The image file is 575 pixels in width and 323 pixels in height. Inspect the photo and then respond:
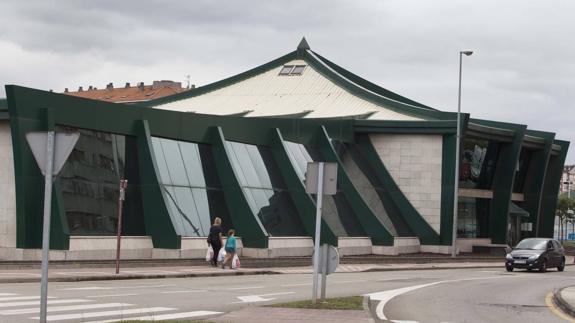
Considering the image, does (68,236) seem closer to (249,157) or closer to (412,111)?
(249,157)

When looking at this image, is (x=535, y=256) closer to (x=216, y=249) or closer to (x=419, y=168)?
(x=419, y=168)

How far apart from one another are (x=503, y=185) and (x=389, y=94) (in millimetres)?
12109

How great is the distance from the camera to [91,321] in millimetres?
13688

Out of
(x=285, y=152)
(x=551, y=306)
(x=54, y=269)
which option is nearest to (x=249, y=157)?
(x=285, y=152)

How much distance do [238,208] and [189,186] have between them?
224 centimetres

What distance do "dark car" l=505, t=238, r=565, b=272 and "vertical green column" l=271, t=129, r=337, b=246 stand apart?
296 inches

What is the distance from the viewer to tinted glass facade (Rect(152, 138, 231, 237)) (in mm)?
33844

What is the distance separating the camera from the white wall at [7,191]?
29859 millimetres

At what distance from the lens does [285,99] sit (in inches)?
2244

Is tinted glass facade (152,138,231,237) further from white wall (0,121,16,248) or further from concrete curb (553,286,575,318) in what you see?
concrete curb (553,286,575,318)

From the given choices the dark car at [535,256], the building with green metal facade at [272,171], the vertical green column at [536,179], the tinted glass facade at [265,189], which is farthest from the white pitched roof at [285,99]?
the dark car at [535,256]

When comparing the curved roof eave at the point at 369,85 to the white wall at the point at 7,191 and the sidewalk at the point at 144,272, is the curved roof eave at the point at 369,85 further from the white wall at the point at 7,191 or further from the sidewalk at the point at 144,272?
the white wall at the point at 7,191

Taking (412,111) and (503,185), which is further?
(503,185)

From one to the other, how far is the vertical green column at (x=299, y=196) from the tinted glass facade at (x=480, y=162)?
55.0ft
